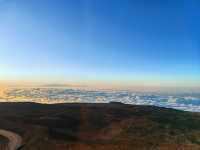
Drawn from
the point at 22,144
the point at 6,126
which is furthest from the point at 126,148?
the point at 6,126

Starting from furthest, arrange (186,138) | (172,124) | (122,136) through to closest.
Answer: (172,124), (122,136), (186,138)

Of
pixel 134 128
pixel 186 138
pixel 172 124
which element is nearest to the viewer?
pixel 186 138

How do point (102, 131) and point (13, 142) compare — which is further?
point (102, 131)

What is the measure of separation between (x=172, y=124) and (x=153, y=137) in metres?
24.5

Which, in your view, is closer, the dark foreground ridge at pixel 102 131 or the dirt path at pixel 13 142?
the dirt path at pixel 13 142

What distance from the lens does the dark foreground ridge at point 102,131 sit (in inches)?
2245

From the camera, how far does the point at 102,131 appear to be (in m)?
89.4

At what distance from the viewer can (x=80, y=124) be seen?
329 feet

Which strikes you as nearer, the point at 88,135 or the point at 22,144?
the point at 22,144

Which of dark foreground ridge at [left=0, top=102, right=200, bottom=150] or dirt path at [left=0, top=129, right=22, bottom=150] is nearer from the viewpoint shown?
dirt path at [left=0, top=129, right=22, bottom=150]

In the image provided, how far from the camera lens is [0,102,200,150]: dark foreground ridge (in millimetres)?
57031

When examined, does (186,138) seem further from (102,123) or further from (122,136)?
(102,123)

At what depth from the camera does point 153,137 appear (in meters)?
75.4

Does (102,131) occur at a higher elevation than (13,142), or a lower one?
lower
